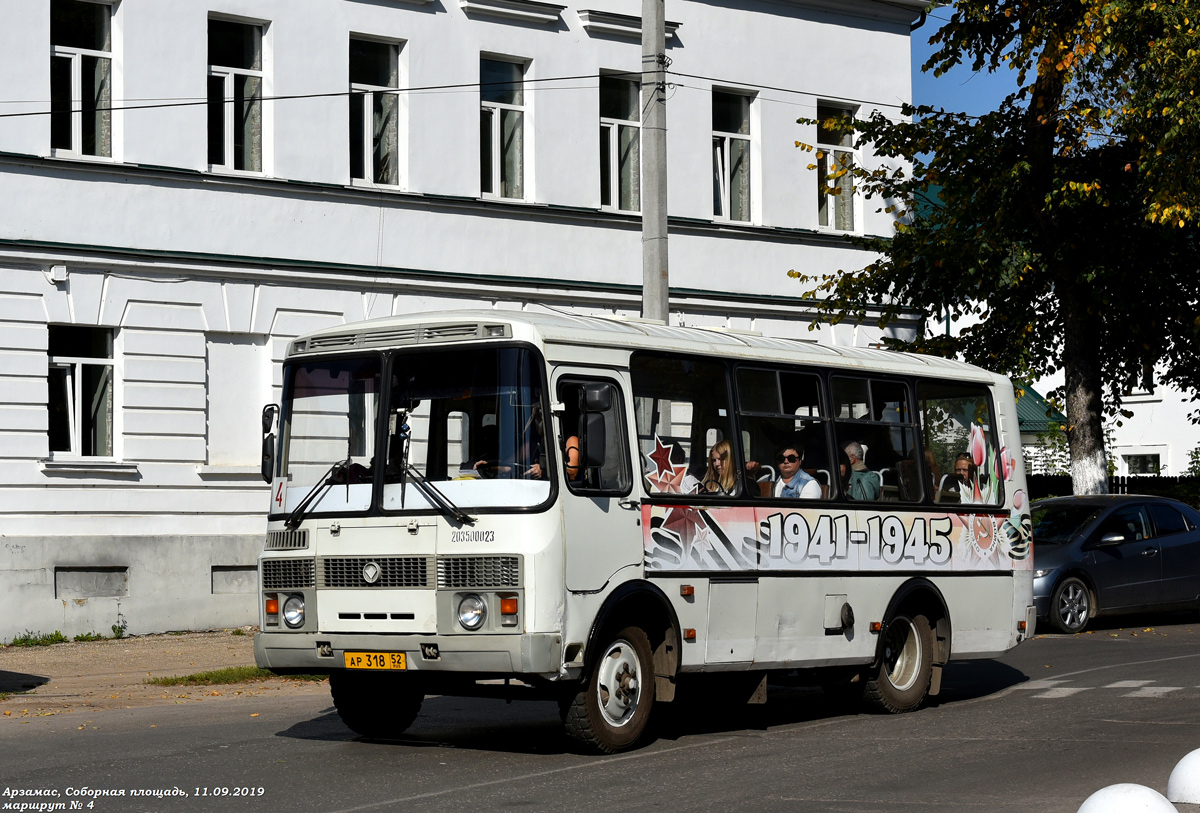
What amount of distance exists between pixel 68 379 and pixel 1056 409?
1705cm

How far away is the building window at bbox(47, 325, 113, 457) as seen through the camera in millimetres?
20688

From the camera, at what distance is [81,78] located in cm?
2111

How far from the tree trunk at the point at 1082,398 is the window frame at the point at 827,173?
4.26 m

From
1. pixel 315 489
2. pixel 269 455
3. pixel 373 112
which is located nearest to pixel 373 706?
pixel 315 489

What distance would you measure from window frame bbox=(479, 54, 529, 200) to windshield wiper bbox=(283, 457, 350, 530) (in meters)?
14.1

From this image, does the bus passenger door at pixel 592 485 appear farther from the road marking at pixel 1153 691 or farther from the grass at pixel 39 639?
the grass at pixel 39 639

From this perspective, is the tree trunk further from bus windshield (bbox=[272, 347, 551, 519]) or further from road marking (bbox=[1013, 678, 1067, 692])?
bus windshield (bbox=[272, 347, 551, 519])

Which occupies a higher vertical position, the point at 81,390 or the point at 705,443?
the point at 81,390

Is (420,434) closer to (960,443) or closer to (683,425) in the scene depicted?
(683,425)

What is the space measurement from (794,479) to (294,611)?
380cm

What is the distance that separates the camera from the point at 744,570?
11.7 metres

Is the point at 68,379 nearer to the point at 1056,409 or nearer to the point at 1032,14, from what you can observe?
the point at 1032,14

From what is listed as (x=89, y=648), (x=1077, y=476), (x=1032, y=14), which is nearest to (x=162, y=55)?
(x=89, y=648)

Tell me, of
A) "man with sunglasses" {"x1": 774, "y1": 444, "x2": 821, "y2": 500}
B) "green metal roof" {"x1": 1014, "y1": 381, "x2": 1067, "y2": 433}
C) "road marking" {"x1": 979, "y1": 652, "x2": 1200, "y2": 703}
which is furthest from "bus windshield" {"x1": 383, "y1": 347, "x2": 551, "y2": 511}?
"green metal roof" {"x1": 1014, "y1": 381, "x2": 1067, "y2": 433}
